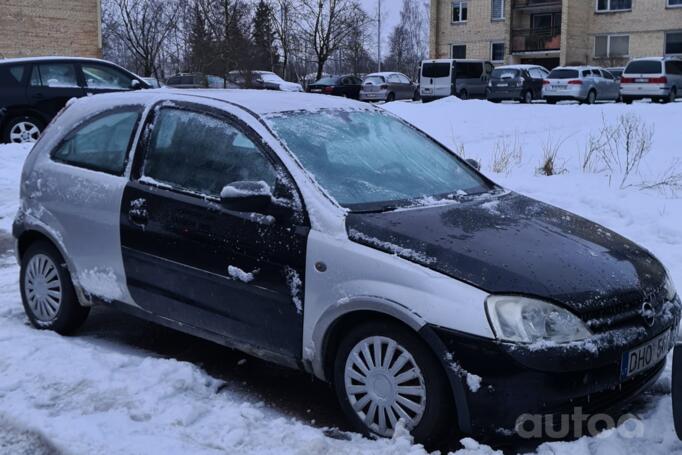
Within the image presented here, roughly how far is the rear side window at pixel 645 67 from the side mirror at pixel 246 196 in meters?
29.4

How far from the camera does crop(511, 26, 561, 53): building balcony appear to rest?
4731 centimetres

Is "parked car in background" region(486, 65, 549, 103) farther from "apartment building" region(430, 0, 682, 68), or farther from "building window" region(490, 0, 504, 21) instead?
"building window" region(490, 0, 504, 21)

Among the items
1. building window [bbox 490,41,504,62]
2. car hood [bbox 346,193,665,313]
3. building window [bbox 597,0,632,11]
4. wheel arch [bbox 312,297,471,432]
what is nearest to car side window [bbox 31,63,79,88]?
car hood [bbox 346,193,665,313]

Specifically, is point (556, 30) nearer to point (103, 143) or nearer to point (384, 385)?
point (103, 143)

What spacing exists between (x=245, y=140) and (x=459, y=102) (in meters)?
16.6

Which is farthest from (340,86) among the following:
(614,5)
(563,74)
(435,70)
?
(614,5)

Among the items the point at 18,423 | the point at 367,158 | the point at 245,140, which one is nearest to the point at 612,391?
the point at 367,158

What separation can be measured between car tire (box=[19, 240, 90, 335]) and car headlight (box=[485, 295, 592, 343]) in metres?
2.96

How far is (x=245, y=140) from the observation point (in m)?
4.32

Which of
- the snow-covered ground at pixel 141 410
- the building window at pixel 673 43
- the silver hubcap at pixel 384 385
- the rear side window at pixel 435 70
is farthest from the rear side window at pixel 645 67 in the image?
the silver hubcap at pixel 384 385

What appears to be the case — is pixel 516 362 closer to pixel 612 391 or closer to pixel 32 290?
pixel 612 391

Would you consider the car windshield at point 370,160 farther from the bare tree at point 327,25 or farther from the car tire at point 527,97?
the bare tree at point 327,25

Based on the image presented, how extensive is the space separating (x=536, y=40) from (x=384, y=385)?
47567mm

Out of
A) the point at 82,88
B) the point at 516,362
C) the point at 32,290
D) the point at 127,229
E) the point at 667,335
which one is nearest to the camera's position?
the point at 516,362
